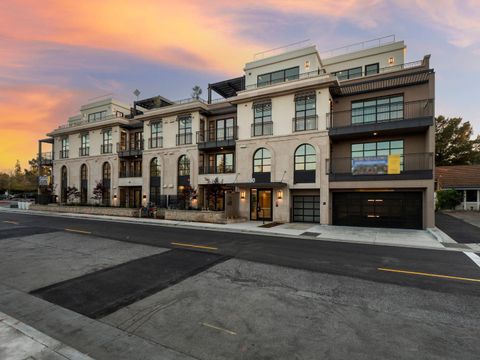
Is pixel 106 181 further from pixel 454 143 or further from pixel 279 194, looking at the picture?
pixel 454 143

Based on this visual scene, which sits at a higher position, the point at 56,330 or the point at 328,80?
the point at 328,80

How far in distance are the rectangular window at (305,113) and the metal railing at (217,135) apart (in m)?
6.65

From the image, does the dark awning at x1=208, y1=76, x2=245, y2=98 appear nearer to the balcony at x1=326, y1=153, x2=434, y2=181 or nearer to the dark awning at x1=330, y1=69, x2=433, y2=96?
the dark awning at x1=330, y1=69, x2=433, y2=96

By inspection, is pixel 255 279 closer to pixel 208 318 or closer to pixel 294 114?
pixel 208 318

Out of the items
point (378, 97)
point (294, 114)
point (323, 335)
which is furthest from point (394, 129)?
point (323, 335)

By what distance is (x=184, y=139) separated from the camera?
26.1 metres

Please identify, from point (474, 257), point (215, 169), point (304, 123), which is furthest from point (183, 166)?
point (474, 257)

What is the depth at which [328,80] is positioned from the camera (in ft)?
62.4

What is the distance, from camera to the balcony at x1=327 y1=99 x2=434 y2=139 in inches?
664

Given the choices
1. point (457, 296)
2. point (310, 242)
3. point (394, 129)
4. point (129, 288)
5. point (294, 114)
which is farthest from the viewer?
point (294, 114)

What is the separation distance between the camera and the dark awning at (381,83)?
17.8 meters

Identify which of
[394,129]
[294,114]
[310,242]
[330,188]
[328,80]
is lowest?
[310,242]

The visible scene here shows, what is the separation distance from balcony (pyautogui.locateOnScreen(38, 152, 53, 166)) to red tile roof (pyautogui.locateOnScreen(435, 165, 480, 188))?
57.8 meters

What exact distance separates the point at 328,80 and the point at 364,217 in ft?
37.0
